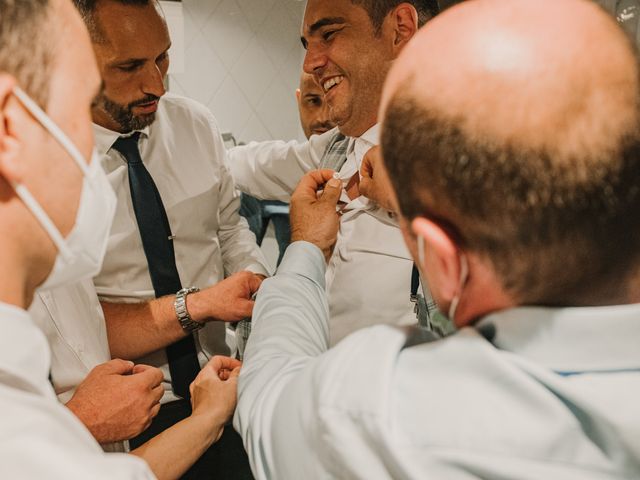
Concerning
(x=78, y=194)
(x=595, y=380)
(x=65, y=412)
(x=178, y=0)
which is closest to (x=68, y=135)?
(x=78, y=194)

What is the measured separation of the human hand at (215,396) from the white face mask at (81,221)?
0.44 meters

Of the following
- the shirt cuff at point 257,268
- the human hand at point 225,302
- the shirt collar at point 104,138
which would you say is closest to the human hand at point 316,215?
the human hand at point 225,302

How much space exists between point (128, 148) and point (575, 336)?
4.10 feet

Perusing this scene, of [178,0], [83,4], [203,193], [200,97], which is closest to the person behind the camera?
[83,4]

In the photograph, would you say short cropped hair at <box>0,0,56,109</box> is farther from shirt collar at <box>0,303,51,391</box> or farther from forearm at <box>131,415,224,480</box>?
forearm at <box>131,415,224,480</box>

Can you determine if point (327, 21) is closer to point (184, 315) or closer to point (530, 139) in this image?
point (184, 315)

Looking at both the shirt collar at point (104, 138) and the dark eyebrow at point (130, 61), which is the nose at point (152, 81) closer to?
the dark eyebrow at point (130, 61)

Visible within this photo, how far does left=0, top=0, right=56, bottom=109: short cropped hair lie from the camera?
0.52m

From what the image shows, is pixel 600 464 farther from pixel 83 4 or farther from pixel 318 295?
pixel 83 4

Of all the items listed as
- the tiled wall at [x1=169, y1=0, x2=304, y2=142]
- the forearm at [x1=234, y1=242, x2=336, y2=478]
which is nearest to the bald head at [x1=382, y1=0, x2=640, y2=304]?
the forearm at [x1=234, y1=242, x2=336, y2=478]

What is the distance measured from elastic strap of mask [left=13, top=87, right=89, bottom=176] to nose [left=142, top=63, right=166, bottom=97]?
87 cm

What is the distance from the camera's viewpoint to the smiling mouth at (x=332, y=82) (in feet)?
4.68

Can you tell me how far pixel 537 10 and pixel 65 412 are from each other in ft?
2.16

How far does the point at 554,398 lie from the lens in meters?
0.53
